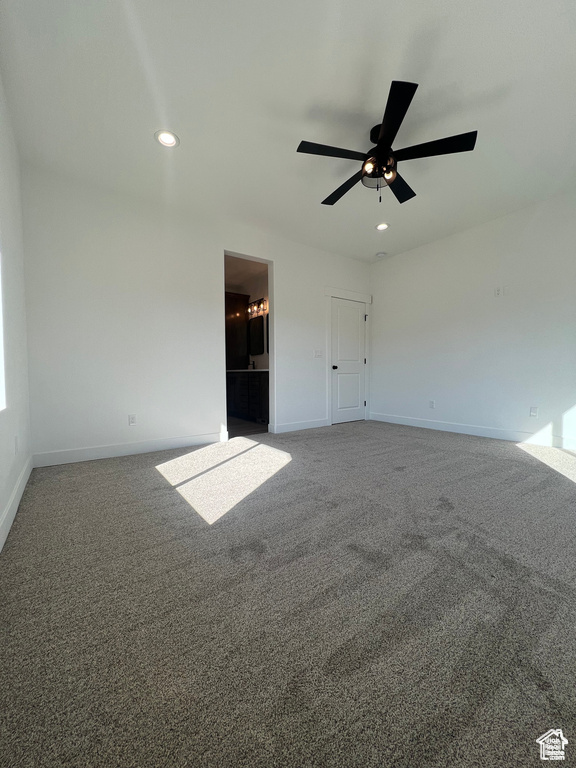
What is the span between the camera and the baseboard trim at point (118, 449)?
→ 9.53ft

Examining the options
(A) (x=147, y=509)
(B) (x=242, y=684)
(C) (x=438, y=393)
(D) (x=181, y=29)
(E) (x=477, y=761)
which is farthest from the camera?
(C) (x=438, y=393)

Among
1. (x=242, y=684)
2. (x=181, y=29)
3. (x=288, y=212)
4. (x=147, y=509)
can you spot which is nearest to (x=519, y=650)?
(x=242, y=684)

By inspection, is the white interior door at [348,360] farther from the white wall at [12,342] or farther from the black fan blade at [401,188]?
the white wall at [12,342]

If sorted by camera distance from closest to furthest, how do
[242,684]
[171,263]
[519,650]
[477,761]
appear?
1. [477,761]
2. [242,684]
3. [519,650]
4. [171,263]

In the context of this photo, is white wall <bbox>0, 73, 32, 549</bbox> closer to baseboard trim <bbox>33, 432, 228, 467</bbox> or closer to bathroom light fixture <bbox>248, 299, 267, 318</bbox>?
baseboard trim <bbox>33, 432, 228, 467</bbox>

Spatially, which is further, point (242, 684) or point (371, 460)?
point (371, 460)

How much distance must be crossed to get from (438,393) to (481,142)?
3076mm

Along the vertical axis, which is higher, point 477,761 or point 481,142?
point 481,142

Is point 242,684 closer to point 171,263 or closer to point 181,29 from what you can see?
point 181,29

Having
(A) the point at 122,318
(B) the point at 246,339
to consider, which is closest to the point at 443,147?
(A) the point at 122,318

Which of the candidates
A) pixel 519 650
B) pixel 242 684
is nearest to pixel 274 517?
pixel 242 684

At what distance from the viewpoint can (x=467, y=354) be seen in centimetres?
420

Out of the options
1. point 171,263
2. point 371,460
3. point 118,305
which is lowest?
point 371,460

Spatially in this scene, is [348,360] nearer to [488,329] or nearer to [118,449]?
[488,329]
